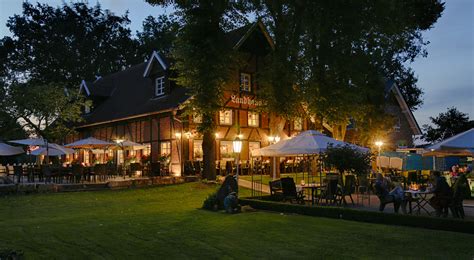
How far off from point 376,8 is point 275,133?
7652 millimetres

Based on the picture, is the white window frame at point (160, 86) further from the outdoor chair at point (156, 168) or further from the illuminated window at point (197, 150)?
the outdoor chair at point (156, 168)

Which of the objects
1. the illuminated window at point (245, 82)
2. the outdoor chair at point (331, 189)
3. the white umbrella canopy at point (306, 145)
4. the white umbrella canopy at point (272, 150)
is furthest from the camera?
the illuminated window at point (245, 82)

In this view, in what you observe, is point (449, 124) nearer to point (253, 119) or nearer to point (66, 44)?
point (253, 119)

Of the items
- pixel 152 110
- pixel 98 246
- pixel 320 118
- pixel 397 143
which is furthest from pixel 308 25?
pixel 397 143

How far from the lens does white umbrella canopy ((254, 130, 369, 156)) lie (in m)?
13.6

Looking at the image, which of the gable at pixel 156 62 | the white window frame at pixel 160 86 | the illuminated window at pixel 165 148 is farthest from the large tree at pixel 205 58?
the white window frame at pixel 160 86

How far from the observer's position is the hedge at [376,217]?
922cm

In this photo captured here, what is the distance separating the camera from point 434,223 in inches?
376

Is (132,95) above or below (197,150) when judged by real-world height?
above

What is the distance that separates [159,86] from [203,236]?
61.8 ft

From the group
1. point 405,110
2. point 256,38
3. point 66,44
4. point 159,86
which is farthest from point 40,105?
point 405,110

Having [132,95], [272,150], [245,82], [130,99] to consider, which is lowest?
[272,150]

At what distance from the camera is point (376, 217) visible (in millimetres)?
10484

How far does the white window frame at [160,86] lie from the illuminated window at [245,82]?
4.55 metres
